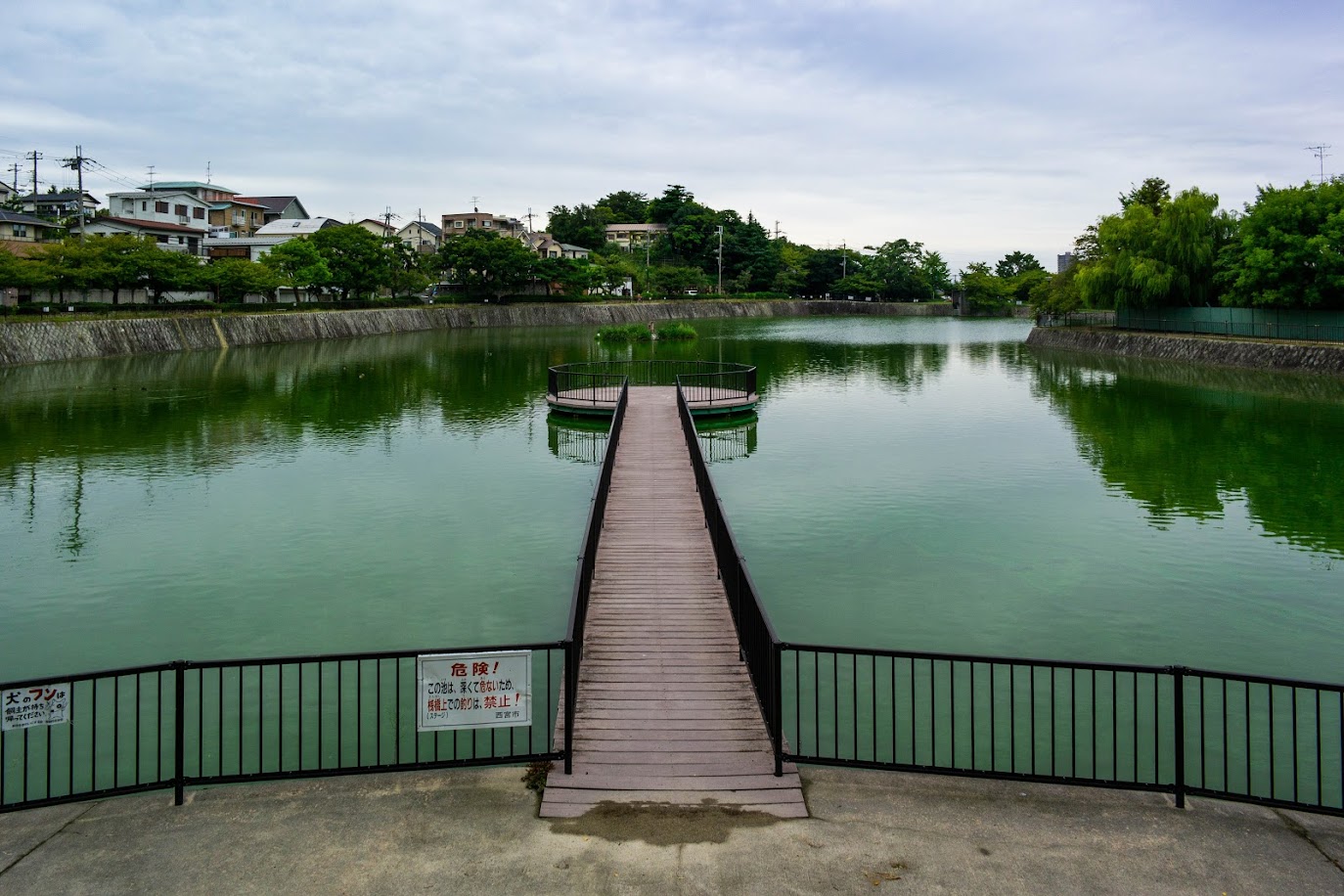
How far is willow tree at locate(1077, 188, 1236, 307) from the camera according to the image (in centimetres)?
5219

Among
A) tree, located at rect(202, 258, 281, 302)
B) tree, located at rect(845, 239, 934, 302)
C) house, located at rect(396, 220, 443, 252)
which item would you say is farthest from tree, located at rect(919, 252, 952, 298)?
tree, located at rect(202, 258, 281, 302)

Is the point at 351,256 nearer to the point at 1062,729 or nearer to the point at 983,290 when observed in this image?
the point at 1062,729

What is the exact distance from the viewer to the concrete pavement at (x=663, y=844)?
5676 millimetres

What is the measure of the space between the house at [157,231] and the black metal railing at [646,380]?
35821 mm

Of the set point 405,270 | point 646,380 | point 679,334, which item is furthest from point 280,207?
point 646,380

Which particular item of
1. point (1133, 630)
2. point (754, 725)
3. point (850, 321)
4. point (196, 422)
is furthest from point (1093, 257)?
point (754, 725)

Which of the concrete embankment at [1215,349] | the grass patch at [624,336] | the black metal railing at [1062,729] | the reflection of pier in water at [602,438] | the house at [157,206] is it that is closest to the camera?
the black metal railing at [1062,729]

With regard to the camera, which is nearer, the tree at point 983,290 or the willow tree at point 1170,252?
the willow tree at point 1170,252

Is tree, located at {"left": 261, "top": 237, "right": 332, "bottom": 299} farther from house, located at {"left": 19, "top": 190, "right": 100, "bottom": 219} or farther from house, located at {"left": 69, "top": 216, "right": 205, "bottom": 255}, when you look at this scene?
house, located at {"left": 19, "top": 190, "right": 100, "bottom": 219}

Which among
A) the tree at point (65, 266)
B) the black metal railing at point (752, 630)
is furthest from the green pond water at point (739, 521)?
the tree at point (65, 266)

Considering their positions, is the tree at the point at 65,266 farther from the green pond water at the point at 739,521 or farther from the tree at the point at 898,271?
the tree at the point at 898,271

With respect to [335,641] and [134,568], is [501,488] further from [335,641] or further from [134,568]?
[335,641]

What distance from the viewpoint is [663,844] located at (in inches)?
240

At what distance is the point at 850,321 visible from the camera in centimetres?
10419
